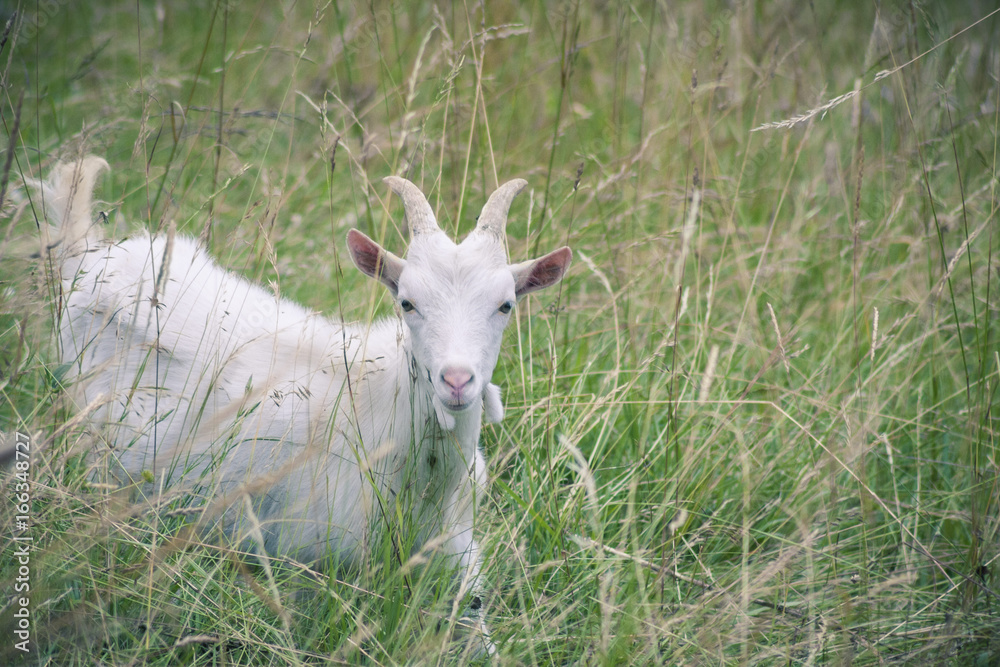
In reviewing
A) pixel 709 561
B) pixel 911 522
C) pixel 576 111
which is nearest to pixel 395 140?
pixel 576 111

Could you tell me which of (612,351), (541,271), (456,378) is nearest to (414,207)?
(541,271)

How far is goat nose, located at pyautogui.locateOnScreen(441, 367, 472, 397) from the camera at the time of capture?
2.34 meters

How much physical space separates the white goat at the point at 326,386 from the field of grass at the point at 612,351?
7.0 inches

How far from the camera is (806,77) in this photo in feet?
21.4

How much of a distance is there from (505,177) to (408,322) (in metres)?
2.64

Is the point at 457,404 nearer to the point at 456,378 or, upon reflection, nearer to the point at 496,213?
the point at 456,378

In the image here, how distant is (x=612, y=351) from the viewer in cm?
393

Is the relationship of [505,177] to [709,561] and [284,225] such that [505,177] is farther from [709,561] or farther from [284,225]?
[709,561]

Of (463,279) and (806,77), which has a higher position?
(806,77)

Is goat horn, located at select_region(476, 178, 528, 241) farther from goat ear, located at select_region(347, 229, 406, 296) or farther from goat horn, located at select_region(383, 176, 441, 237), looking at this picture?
goat ear, located at select_region(347, 229, 406, 296)

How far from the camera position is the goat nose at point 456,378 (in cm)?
234

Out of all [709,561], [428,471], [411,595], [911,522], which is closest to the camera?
[411,595]

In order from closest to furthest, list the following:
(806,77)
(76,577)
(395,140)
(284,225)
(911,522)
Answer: (76,577) < (911,522) < (284,225) < (395,140) < (806,77)

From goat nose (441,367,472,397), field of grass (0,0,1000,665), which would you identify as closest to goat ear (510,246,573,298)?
field of grass (0,0,1000,665)
